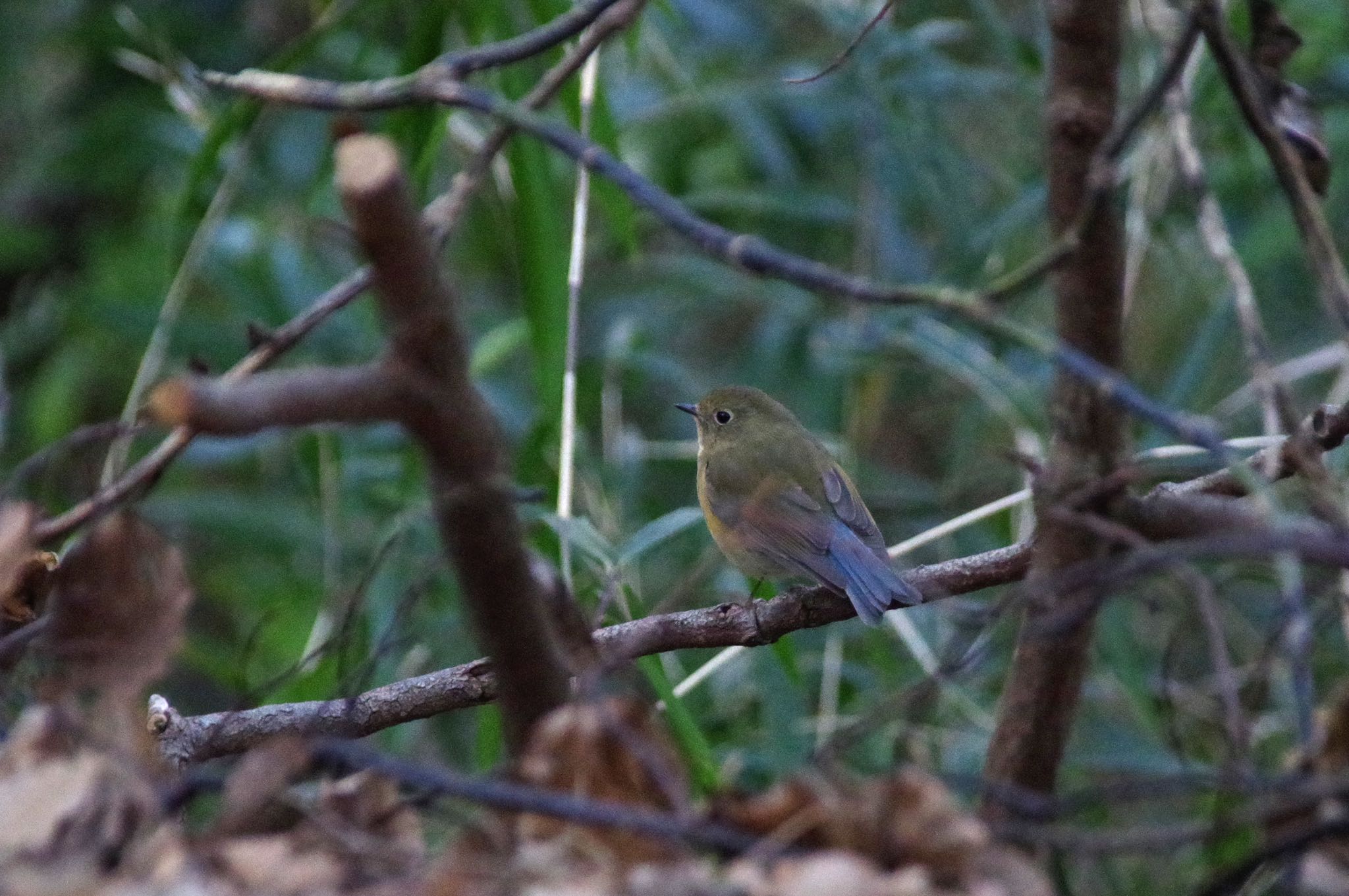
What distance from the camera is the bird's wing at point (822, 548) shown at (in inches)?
147

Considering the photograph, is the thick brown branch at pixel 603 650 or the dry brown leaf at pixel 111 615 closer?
the dry brown leaf at pixel 111 615

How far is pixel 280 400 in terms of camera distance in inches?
52.7

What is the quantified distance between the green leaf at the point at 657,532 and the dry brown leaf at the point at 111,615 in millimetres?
1560

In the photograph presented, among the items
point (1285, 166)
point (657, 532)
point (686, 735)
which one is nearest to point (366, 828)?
point (1285, 166)

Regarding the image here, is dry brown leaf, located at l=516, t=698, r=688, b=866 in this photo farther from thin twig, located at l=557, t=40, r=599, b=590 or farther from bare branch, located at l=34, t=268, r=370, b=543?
thin twig, located at l=557, t=40, r=599, b=590

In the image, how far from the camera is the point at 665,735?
5.13 feet

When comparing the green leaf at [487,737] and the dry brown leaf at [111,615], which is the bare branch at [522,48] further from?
the green leaf at [487,737]

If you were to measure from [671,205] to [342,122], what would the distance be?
36 centimetres

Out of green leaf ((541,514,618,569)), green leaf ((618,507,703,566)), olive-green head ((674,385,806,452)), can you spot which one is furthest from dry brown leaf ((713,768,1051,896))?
olive-green head ((674,385,806,452))

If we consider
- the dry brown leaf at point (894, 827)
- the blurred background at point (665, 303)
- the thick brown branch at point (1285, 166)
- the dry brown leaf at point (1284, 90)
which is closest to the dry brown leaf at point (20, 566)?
the dry brown leaf at point (894, 827)

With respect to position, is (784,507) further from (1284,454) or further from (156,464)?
(156,464)

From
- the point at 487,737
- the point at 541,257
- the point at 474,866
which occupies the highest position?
the point at 541,257

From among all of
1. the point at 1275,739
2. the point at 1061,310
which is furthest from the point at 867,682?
the point at 1061,310

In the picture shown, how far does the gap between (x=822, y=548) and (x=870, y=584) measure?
435mm
